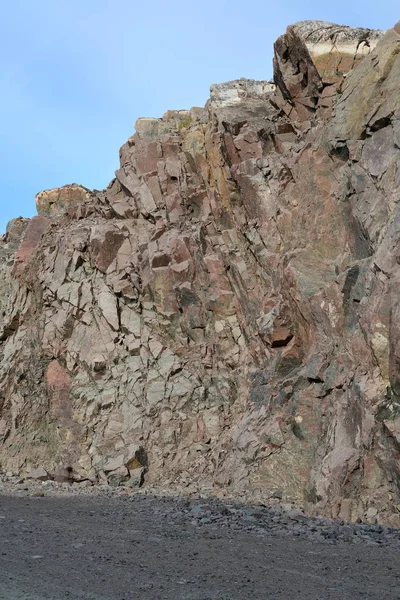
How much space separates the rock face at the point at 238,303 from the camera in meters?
16.8

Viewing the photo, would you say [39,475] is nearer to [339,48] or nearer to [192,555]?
[192,555]

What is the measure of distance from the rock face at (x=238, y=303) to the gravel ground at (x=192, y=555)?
3.06 meters

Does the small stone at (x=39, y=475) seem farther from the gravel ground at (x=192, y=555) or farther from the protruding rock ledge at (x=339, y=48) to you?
the protruding rock ledge at (x=339, y=48)

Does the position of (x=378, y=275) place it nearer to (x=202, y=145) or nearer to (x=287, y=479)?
(x=287, y=479)

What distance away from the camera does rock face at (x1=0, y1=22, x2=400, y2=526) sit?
55.0 feet

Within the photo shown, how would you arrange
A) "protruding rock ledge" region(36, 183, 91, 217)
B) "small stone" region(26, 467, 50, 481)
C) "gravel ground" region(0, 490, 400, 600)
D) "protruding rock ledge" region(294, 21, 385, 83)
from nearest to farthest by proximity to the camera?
"gravel ground" region(0, 490, 400, 600)
"protruding rock ledge" region(294, 21, 385, 83)
"small stone" region(26, 467, 50, 481)
"protruding rock ledge" region(36, 183, 91, 217)

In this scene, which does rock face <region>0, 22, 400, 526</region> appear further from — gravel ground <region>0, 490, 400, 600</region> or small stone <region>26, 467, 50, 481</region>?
gravel ground <region>0, 490, 400, 600</region>

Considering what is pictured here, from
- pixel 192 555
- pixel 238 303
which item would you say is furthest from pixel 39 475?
pixel 192 555

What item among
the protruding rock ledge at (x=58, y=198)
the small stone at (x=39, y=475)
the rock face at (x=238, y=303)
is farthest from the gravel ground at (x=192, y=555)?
the protruding rock ledge at (x=58, y=198)

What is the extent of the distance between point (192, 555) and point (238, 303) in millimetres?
16327

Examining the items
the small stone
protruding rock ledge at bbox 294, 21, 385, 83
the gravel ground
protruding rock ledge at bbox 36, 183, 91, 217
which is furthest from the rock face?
the gravel ground

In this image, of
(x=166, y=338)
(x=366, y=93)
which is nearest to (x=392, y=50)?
(x=366, y=93)

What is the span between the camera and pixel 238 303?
25.3 m

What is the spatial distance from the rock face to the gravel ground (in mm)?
3058
